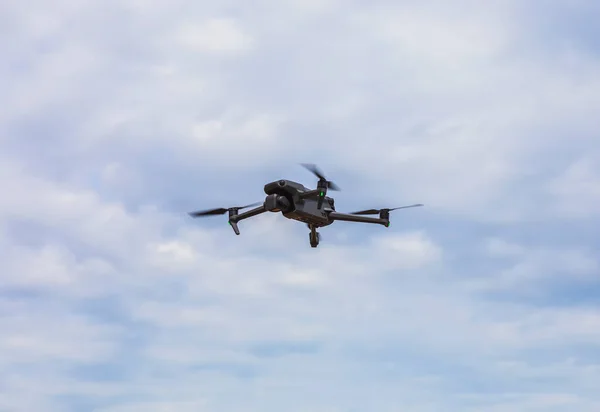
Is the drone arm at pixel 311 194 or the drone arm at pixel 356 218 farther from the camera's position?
the drone arm at pixel 356 218

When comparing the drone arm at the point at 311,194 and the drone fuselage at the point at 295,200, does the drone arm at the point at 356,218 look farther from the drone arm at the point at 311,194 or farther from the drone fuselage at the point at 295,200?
the drone arm at the point at 311,194

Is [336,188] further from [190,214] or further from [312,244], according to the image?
[190,214]

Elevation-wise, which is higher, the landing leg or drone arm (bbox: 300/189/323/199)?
drone arm (bbox: 300/189/323/199)

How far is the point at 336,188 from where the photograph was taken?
111 metres

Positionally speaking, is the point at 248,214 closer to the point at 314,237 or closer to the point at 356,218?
the point at 314,237

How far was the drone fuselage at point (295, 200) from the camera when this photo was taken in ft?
356

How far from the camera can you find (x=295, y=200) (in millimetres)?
109062

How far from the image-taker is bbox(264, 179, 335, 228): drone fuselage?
108625 millimetres

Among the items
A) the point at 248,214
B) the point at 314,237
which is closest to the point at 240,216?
the point at 248,214

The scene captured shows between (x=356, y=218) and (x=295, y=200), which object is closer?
(x=295, y=200)

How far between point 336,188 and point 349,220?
687 cm

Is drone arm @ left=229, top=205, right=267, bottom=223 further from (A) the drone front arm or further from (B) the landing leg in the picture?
(B) the landing leg

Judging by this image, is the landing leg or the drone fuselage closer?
the drone fuselage

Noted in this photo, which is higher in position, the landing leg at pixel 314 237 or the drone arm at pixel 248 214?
the drone arm at pixel 248 214
